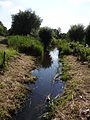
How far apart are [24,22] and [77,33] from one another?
1241 centimetres

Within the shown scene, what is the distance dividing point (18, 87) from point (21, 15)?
38460 mm

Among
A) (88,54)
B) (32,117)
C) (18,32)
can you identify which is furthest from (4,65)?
(18,32)

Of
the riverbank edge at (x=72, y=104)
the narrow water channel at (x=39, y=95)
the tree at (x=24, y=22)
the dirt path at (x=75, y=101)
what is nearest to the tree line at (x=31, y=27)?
the tree at (x=24, y=22)

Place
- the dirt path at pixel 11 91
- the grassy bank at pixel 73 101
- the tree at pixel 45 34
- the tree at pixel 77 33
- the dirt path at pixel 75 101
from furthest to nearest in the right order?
the tree at pixel 77 33 → the tree at pixel 45 34 → the dirt path at pixel 11 91 → the grassy bank at pixel 73 101 → the dirt path at pixel 75 101

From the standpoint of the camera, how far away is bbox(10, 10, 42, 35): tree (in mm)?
47375

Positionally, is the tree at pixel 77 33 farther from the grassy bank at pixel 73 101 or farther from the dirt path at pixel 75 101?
the dirt path at pixel 75 101

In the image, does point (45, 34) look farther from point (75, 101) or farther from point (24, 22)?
point (75, 101)

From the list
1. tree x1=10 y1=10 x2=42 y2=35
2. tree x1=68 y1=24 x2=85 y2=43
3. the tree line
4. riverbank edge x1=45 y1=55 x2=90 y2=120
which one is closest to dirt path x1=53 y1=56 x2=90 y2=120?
riverbank edge x1=45 y1=55 x2=90 y2=120

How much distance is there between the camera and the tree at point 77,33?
50438mm

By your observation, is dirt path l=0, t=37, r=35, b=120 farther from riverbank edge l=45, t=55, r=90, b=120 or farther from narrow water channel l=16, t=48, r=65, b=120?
riverbank edge l=45, t=55, r=90, b=120

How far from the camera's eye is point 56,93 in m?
12.6

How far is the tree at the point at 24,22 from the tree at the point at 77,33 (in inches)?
330

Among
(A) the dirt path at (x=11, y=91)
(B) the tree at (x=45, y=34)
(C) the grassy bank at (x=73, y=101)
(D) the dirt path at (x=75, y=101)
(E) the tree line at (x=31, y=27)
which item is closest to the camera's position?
A: (D) the dirt path at (x=75, y=101)

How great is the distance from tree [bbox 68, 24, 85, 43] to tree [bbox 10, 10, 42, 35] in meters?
8.37
